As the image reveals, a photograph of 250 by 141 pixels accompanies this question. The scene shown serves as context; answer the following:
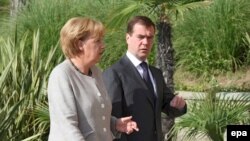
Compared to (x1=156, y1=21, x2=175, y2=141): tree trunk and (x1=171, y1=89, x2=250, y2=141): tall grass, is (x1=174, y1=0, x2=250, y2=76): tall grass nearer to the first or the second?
(x1=156, y1=21, x2=175, y2=141): tree trunk

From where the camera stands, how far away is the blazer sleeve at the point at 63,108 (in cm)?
328

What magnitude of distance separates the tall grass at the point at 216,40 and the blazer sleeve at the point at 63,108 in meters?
6.36

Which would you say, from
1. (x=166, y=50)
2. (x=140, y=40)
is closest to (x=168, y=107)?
(x=140, y=40)

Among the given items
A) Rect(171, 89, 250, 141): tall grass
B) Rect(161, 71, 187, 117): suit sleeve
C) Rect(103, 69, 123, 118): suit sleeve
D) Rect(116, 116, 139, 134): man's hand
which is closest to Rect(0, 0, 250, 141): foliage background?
Rect(171, 89, 250, 141): tall grass

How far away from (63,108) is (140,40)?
93cm

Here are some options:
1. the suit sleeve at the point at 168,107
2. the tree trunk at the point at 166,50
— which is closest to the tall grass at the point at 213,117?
the tree trunk at the point at 166,50

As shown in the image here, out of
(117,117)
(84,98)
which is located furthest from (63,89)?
(117,117)

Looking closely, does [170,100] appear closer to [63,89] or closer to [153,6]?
[63,89]

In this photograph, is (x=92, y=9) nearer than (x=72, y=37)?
No

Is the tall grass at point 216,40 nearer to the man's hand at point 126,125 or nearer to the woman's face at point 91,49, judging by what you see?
the man's hand at point 126,125

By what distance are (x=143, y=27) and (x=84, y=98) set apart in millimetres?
860

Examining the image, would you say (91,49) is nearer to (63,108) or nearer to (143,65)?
(63,108)

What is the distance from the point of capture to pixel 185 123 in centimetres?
557

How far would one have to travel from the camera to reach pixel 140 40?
4035 millimetres
